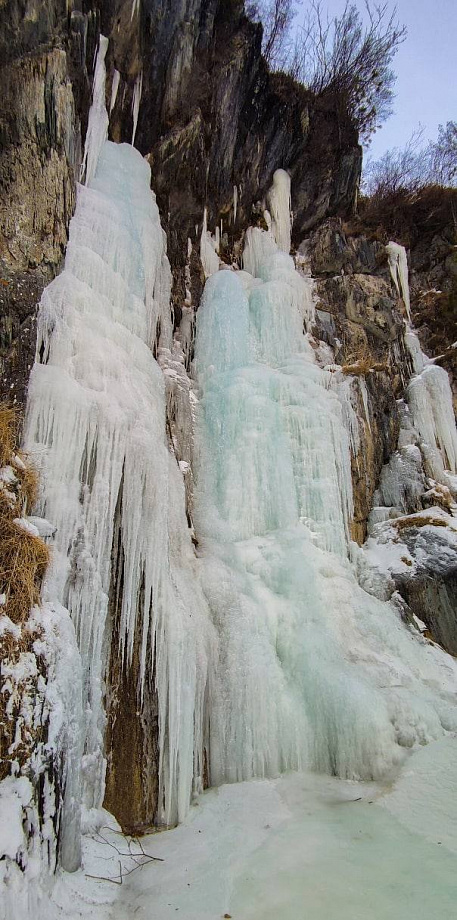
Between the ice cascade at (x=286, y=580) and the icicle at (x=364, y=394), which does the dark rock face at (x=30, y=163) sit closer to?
the ice cascade at (x=286, y=580)

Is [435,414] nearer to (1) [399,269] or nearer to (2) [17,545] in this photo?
(1) [399,269]

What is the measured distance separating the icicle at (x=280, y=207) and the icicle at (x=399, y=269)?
263 cm

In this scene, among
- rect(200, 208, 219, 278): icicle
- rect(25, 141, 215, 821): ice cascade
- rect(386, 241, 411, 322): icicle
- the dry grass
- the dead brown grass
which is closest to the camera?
the dry grass

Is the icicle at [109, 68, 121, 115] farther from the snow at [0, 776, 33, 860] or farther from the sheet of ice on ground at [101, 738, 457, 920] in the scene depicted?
the sheet of ice on ground at [101, 738, 457, 920]

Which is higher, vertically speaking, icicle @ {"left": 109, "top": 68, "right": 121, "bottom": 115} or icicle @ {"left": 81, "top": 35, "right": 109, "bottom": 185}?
icicle @ {"left": 109, "top": 68, "right": 121, "bottom": 115}

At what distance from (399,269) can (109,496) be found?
10.1 meters

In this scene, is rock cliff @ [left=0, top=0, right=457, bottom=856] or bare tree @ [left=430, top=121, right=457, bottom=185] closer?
rock cliff @ [left=0, top=0, right=457, bottom=856]

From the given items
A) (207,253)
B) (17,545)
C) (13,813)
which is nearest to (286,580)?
(17,545)

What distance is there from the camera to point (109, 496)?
15.2 feet

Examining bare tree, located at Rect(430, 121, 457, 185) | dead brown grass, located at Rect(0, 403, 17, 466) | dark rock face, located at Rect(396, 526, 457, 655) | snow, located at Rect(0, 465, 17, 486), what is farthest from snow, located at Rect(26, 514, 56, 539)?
bare tree, located at Rect(430, 121, 457, 185)

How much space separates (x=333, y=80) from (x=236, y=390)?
807 centimetres

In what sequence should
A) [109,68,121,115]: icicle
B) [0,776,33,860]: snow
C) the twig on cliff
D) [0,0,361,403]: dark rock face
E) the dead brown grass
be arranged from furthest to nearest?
[109,68,121,115]: icicle, [0,0,361,403]: dark rock face, the dead brown grass, the twig on cliff, [0,776,33,860]: snow

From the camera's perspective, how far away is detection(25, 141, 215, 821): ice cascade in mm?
4133

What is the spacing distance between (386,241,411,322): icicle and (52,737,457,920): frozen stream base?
10003mm
